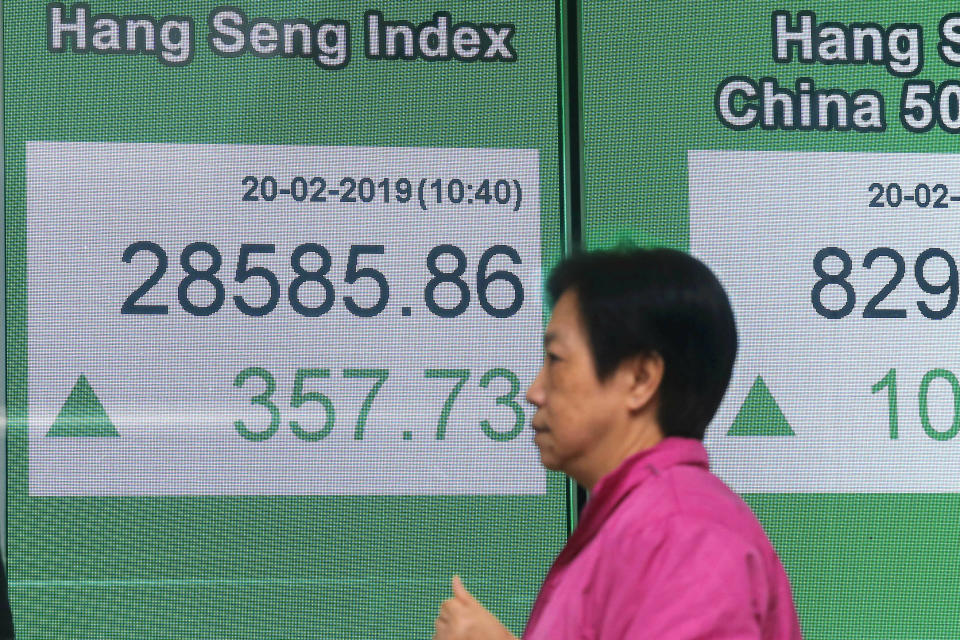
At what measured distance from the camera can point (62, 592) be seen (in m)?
3.31

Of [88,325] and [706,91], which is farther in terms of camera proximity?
[706,91]

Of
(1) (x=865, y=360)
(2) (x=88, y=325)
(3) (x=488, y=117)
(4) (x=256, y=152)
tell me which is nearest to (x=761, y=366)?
(1) (x=865, y=360)

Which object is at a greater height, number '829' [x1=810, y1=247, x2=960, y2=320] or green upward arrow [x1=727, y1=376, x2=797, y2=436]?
number '829' [x1=810, y1=247, x2=960, y2=320]

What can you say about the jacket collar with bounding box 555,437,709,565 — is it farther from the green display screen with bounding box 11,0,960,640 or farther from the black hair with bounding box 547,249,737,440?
the green display screen with bounding box 11,0,960,640

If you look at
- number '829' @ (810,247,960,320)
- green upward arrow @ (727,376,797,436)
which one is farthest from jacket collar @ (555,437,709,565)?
number '829' @ (810,247,960,320)

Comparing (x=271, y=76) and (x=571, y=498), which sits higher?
(x=271, y=76)

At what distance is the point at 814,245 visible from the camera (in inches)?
144

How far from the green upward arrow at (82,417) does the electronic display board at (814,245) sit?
129cm

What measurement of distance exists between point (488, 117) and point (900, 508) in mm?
1488

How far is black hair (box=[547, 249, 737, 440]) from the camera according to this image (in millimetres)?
1483

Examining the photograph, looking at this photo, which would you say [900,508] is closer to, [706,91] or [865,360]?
[865,360]

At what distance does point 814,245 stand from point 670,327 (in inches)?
90.6

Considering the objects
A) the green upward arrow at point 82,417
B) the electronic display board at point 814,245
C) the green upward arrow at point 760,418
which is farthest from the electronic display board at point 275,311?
the green upward arrow at point 760,418

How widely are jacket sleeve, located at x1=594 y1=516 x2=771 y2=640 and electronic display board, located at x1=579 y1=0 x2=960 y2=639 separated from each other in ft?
7.41
